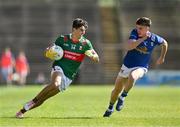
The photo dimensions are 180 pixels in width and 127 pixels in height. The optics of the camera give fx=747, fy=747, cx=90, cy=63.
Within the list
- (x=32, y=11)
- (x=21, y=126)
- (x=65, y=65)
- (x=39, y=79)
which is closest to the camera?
(x=21, y=126)

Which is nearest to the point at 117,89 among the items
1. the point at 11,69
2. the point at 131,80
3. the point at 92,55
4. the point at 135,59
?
the point at 131,80

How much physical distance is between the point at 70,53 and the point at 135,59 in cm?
149

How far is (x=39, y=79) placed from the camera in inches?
1779

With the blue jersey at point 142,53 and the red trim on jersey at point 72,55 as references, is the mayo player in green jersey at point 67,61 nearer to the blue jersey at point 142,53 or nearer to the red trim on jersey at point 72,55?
the red trim on jersey at point 72,55

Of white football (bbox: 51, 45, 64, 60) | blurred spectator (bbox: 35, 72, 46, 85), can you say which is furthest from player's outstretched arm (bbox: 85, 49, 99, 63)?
blurred spectator (bbox: 35, 72, 46, 85)

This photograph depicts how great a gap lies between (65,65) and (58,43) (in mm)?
478

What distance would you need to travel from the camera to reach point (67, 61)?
15.5 m

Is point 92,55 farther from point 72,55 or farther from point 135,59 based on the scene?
point 135,59

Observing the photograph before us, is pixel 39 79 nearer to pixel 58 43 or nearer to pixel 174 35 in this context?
pixel 174 35

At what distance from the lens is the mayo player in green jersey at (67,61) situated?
599 inches

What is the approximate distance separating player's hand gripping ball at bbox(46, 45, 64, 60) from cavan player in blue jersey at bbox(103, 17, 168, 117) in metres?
1.49

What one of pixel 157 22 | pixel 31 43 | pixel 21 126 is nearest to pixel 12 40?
pixel 31 43

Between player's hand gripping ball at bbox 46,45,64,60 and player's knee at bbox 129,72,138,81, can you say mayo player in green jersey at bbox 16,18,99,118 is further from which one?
player's knee at bbox 129,72,138,81

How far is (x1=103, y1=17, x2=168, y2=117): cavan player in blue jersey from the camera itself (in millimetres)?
15656
